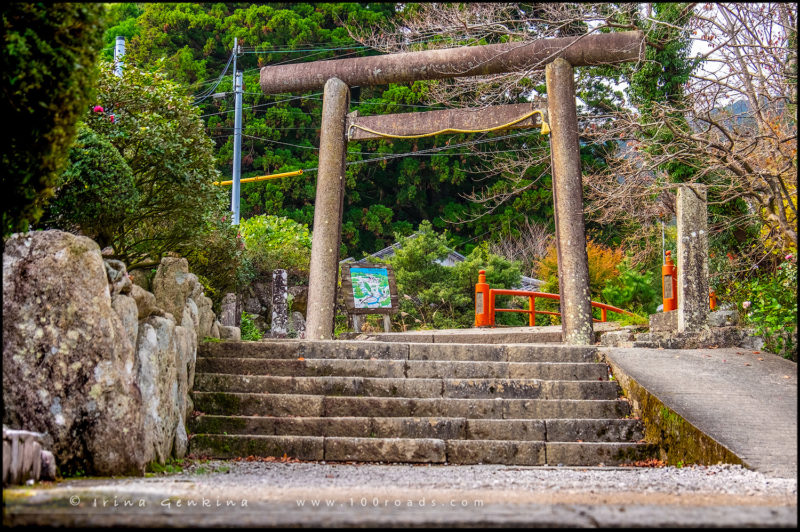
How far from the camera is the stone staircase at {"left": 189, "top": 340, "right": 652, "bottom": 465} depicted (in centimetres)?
628

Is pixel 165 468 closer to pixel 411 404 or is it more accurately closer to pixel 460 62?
pixel 411 404

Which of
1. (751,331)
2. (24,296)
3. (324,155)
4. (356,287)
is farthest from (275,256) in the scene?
(24,296)

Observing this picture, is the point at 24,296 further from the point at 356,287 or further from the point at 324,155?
the point at 356,287

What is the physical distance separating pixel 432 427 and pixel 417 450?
1.07 feet

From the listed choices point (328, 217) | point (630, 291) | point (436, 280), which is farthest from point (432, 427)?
point (630, 291)

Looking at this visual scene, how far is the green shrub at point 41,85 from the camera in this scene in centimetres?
389

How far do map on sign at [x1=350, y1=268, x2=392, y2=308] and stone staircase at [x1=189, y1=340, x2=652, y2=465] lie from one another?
4.75 meters

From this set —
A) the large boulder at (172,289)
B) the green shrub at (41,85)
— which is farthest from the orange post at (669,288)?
the green shrub at (41,85)

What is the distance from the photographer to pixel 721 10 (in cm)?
648

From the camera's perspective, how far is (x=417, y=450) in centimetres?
627

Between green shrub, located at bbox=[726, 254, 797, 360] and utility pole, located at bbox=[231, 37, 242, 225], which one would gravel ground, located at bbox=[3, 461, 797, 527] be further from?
utility pole, located at bbox=[231, 37, 242, 225]

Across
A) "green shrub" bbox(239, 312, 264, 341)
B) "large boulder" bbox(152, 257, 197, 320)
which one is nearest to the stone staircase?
"large boulder" bbox(152, 257, 197, 320)

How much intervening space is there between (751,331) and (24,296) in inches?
280

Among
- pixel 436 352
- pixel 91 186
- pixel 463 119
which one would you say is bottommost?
pixel 436 352
